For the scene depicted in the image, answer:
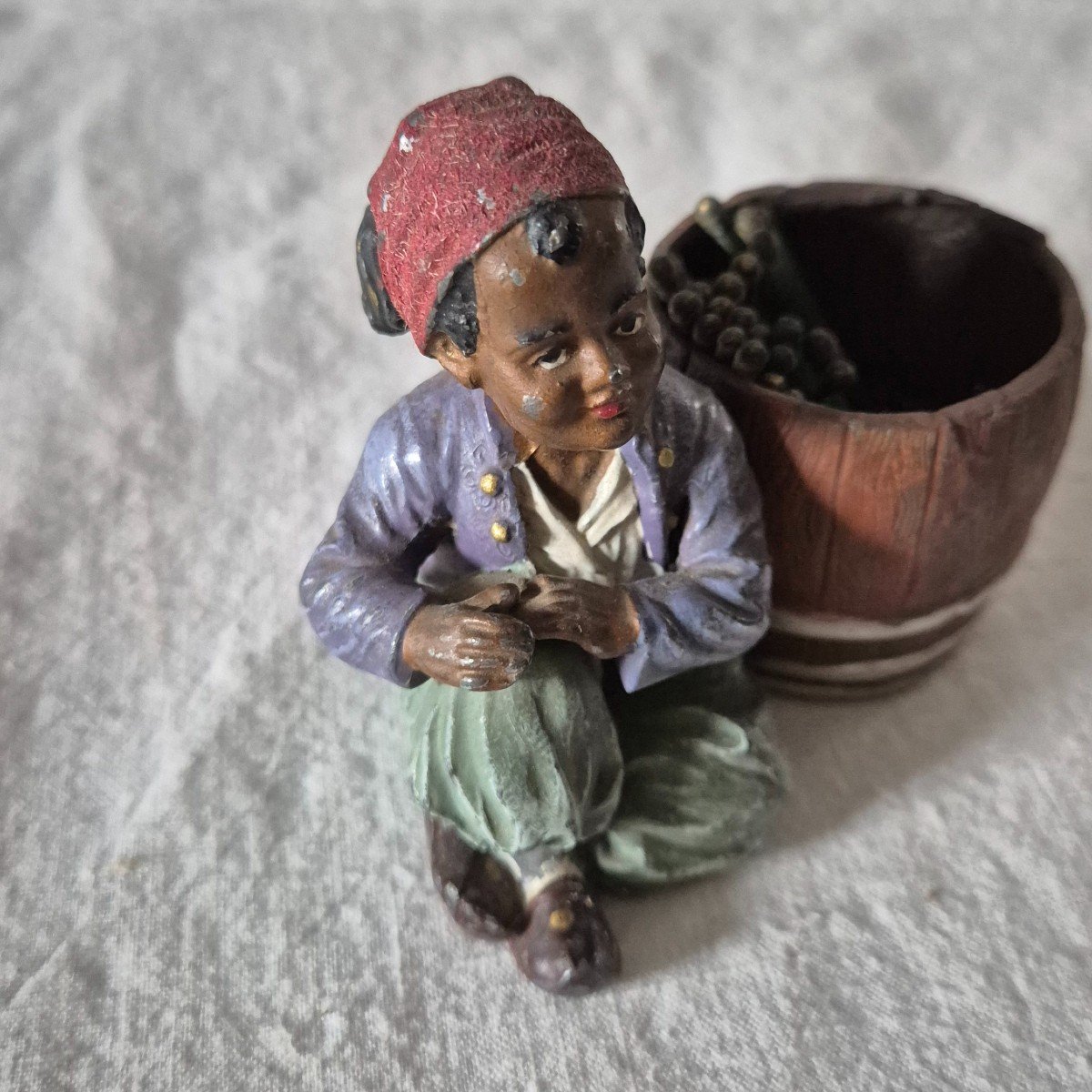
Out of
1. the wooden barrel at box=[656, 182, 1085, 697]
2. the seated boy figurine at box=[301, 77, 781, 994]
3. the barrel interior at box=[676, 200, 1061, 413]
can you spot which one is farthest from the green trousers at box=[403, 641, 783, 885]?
the barrel interior at box=[676, 200, 1061, 413]

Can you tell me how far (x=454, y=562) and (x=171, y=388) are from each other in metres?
0.71

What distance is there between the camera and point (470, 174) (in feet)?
2.57

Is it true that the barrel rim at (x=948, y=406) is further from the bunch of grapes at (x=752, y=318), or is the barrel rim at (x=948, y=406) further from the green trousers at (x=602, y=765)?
the green trousers at (x=602, y=765)

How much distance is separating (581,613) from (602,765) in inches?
5.6

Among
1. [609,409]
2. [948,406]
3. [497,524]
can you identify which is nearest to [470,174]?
[609,409]

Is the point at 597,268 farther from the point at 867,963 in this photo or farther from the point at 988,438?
the point at 867,963

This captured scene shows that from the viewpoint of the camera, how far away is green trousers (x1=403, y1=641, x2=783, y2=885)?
98 cm

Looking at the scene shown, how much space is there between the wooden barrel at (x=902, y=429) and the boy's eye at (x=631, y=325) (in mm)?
203

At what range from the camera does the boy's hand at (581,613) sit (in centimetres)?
94

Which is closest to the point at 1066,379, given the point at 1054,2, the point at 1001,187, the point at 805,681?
the point at 805,681

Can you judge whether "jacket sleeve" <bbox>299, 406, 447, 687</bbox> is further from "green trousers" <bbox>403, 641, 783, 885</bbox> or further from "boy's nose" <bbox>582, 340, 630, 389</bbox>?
"boy's nose" <bbox>582, 340, 630, 389</bbox>

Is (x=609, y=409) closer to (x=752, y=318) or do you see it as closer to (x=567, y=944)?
(x=752, y=318)

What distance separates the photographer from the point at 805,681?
124 centimetres

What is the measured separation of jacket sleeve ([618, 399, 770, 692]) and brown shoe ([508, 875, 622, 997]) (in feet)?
0.59
